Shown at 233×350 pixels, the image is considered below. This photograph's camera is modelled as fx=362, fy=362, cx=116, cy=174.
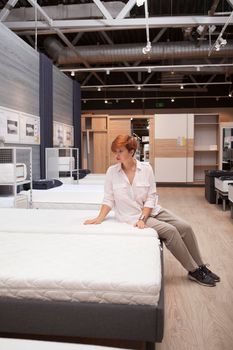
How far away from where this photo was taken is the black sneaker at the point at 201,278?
329 centimetres

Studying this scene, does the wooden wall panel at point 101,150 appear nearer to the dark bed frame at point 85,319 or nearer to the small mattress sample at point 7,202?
the small mattress sample at point 7,202

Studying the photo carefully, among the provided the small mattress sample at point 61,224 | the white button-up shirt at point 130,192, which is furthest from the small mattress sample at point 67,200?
the white button-up shirt at point 130,192

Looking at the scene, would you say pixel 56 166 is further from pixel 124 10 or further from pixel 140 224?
pixel 140 224

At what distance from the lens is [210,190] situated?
27.0ft

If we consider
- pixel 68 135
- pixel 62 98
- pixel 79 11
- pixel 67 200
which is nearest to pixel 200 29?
pixel 79 11

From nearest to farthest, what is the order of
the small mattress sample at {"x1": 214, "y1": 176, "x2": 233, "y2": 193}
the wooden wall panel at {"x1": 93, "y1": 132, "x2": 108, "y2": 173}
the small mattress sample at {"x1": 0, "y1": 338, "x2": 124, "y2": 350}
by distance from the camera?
the small mattress sample at {"x1": 0, "y1": 338, "x2": 124, "y2": 350} < the small mattress sample at {"x1": 214, "y1": 176, "x2": 233, "y2": 193} < the wooden wall panel at {"x1": 93, "y1": 132, "x2": 108, "y2": 173}

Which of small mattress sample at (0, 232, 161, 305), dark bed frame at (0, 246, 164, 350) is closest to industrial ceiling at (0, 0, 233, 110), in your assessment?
small mattress sample at (0, 232, 161, 305)

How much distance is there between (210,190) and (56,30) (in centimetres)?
471

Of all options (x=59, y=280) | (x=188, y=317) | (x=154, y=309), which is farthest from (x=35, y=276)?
(x=188, y=317)

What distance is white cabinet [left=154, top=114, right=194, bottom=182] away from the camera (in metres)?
11.6

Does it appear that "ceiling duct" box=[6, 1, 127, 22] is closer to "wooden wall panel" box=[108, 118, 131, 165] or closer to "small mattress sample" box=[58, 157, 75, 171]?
"small mattress sample" box=[58, 157, 75, 171]

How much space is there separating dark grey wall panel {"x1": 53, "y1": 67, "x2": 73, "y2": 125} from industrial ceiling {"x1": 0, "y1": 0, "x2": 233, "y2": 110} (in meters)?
0.48

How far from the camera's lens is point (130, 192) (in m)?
3.19

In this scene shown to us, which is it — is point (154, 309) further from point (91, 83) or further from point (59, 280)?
point (91, 83)
